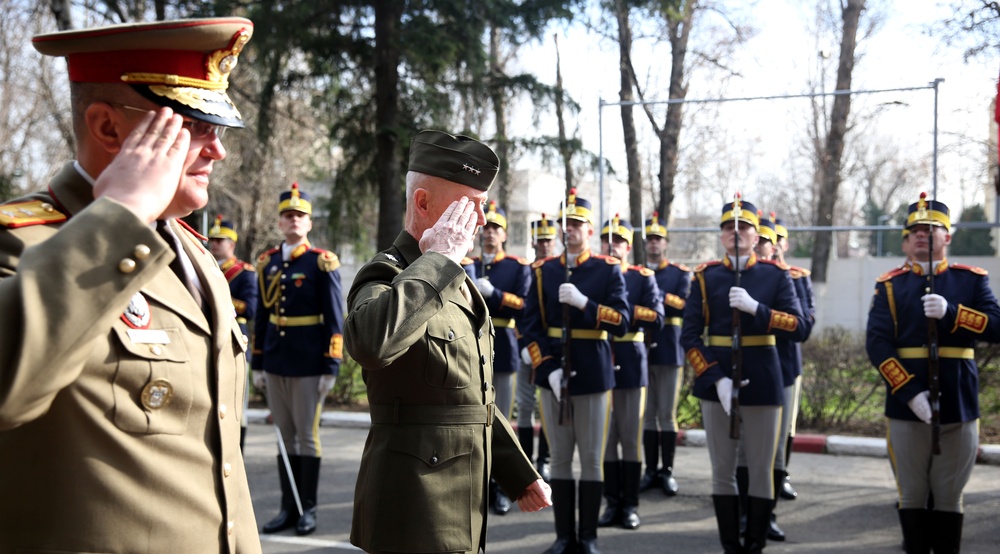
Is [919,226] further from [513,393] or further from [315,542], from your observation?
[315,542]

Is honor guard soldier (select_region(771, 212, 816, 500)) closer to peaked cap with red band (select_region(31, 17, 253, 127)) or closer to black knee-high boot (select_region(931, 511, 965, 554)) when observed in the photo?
black knee-high boot (select_region(931, 511, 965, 554))

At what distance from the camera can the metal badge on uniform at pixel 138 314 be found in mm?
1652

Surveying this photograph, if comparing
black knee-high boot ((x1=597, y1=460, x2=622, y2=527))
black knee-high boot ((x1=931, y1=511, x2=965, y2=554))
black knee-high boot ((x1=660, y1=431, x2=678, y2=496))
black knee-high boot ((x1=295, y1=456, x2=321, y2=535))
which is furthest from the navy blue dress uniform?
black knee-high boot ((x1=931, y1=511, x2=965, y2=554))

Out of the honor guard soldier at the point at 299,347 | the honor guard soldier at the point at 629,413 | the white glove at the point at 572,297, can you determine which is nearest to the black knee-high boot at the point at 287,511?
the honor guard soldier at the point at 299,347

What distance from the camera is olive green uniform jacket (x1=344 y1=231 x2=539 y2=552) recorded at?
275 cm

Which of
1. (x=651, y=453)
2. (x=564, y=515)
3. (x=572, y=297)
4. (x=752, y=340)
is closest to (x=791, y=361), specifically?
(x=752, y=340)

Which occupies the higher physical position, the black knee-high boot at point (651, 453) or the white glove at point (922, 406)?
the white glove at point (922, 406)

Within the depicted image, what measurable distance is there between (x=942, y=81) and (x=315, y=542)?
7583mm

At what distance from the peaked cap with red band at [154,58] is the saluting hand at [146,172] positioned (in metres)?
0.20

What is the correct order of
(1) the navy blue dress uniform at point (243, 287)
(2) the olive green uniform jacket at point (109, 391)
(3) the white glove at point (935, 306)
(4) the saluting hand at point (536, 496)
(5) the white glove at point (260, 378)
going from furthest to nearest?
(1) the navy blue dress uniform at point (243, 287) → (5) the white glove at point (260, 378) → (3) the white glove at point (935, 306) → (4) the saluting hand at point (536, 496) → (2) the olive green uniform jacket at point (109, 391)

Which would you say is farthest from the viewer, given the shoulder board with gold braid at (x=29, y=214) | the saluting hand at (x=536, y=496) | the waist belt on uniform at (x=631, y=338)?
the waist belt on uniform at (x=631, y=338)

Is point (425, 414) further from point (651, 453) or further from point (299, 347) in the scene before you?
point (651, 453)

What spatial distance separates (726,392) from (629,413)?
4.52 ft

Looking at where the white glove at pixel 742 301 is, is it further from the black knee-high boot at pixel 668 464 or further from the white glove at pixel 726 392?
the black knee-high boot at pixel 668 464
